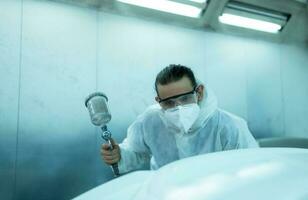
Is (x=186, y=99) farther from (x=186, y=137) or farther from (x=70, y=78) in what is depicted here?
(x=70, y=78)

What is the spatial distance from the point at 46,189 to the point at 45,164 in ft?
0.40

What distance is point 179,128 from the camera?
1.54m

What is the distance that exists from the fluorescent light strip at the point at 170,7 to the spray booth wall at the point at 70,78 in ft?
0.32

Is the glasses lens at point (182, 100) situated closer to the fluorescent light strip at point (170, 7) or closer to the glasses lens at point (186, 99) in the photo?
the glasses lens at point (186, 99)

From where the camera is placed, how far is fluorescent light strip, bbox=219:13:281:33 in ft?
8.03

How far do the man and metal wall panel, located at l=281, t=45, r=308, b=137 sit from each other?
1.30 m

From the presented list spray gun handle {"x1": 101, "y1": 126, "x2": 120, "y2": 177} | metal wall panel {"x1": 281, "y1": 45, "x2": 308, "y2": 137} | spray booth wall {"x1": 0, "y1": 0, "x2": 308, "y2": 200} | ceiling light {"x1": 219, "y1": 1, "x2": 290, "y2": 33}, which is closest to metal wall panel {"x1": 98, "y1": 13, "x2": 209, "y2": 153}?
spray booth wall {"x1": 0, "y1": 0, "x2": 308, "y2": 200}

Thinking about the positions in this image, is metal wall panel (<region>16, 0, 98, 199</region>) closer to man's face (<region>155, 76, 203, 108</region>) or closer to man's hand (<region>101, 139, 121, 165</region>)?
man's hand (<region>101, 139, 121, 165</region>)

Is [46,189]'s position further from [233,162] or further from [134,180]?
[233,162]

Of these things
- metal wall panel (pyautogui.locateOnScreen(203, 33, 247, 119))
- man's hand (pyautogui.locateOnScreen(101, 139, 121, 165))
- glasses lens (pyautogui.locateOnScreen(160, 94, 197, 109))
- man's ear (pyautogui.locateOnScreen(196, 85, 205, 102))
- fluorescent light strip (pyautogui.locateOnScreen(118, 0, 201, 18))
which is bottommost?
man's hand (pyautogui.locateOnScreen(101, 139, 121, 165))

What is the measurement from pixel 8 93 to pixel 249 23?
1.59 metres

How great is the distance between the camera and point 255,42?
8.63ft

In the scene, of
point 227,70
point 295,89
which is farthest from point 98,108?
point 295,89

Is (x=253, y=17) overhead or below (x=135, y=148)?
overhead
